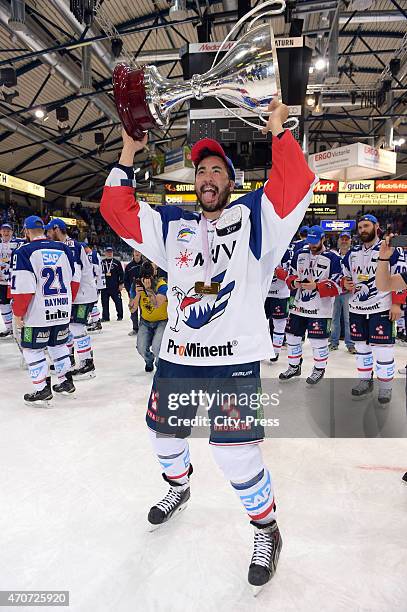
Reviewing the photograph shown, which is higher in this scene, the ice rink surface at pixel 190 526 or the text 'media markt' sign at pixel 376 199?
the text 'media markt' sign at pixel 376 199

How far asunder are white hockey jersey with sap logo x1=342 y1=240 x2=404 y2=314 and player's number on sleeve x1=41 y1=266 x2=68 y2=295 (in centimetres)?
282

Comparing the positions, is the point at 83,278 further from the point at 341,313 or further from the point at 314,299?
the point at 341,313

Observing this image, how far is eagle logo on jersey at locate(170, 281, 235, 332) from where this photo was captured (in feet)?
5.90

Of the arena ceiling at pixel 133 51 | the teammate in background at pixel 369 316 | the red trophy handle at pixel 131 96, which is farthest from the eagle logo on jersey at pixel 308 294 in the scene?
the arena ceiling at pixel 133 51

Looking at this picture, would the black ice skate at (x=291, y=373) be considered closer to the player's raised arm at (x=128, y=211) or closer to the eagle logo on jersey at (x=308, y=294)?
the eagle logo on jersey at (x=308, y=294)

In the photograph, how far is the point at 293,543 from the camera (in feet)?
6.86

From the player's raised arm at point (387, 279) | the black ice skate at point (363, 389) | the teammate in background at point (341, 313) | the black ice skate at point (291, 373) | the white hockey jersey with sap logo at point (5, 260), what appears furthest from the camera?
the white hockey jersey with sap logo at point (5, 260)

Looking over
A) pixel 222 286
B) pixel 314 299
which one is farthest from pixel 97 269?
pixel 222 286

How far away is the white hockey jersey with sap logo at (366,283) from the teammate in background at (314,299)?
0.36 meters

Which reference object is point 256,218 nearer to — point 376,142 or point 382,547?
point 382,547

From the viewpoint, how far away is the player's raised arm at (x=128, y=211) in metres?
1.91

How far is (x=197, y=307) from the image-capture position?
1836mm

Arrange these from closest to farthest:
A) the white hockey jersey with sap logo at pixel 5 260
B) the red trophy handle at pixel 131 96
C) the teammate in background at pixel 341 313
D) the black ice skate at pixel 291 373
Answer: the red trophy handle at pixel 131 96, the black ice skate at pixel 291 373, the teammate in background at pixel 341 313, the white hockey jersey with sap logo at pixel 5 260

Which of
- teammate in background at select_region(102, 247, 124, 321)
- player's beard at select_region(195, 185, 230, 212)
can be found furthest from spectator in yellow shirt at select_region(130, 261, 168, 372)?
teammate in background at select_region(102, 247, 124, 321)
